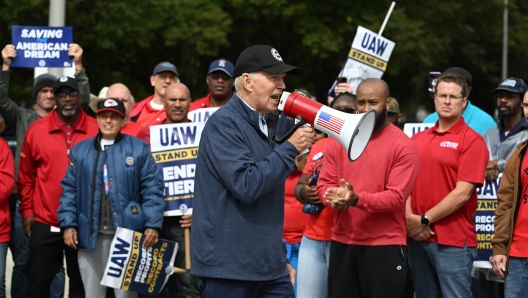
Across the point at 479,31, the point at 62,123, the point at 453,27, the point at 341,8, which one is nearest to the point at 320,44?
the point at 341,8

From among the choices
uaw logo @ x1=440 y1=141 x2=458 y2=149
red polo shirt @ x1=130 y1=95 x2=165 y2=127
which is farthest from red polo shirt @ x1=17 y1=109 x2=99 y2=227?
uaw logo @ x1=440 y1=141 x2=458 y2=149

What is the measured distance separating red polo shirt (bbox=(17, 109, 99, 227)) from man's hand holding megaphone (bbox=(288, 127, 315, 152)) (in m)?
3.87

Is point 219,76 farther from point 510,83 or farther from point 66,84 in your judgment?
point 510,83

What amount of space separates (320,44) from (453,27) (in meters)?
5.28

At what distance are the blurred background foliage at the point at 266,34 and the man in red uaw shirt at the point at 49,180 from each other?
10313mm

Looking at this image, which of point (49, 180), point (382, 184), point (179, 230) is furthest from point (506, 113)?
point (49, 180)

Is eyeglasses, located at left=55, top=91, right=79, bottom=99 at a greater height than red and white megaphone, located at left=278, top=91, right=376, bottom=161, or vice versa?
eyeglasses, located at left=55, top=91, right=79, bottom=99

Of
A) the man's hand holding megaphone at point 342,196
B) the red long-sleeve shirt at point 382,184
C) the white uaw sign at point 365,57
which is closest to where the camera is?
the man's hand holding megaphone at point 342,196

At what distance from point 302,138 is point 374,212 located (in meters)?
1.61

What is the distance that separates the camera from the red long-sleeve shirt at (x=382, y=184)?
6.42m

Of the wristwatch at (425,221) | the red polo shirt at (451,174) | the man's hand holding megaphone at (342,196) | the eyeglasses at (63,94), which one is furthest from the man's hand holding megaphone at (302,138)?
the eyeglasses at (63,94)

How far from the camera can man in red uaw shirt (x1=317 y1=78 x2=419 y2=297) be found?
634 centimetres

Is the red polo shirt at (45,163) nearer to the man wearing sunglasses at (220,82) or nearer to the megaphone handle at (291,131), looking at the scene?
the man wearing sunglasses at (220,82)

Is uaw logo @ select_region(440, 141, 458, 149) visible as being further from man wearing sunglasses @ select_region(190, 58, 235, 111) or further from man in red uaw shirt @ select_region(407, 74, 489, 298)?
man wearing sunglasses @ select_region(190, 58, 235, 111)
